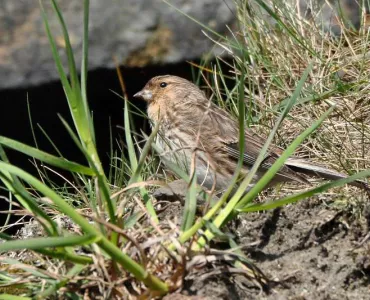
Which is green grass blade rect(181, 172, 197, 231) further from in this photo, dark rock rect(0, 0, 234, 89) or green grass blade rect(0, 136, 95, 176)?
dark rock rect(0, 0, 234, 89)

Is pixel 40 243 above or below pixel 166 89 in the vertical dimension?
above

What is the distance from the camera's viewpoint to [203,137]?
233 inches

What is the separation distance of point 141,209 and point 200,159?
5.42ft

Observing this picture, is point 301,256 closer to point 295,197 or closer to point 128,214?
point 295,197

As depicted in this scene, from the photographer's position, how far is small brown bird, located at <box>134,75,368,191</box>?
5.13m

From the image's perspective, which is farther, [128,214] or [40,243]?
[128,214]

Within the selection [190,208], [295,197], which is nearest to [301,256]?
[295,197]

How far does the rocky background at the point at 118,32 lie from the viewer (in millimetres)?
6629

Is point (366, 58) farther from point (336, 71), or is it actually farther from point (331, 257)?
point (331, 257)

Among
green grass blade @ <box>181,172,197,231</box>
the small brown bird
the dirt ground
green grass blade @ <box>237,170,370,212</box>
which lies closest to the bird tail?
the small brown bird

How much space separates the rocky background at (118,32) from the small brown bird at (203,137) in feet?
1.35

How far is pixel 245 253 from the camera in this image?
3.74 m

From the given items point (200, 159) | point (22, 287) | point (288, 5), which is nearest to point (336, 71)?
point (288, 5)

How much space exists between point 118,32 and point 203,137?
134 centimetres
